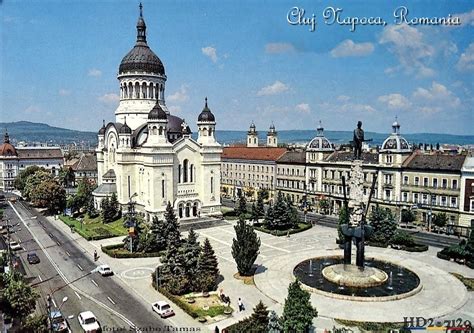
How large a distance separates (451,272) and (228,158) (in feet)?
224

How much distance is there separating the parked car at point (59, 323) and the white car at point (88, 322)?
42.3 inches

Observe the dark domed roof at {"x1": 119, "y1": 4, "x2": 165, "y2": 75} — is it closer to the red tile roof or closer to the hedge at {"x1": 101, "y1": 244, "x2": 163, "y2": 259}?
the red tile roof

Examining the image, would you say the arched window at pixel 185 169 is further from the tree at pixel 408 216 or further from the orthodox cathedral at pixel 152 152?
the tree at pixel 408 216

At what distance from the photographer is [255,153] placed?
324ft

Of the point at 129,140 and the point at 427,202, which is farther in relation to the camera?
the point at 129,140

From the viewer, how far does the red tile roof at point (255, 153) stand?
3679 inches

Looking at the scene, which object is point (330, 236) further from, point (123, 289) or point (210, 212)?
point (123, 289)

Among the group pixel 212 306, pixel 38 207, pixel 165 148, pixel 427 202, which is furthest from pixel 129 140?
pixel 427 202

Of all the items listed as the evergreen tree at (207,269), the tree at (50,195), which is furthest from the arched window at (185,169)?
the evergreen tree at (207,269)

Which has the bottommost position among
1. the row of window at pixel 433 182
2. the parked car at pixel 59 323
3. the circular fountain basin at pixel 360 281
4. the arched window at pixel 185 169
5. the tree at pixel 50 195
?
the parked car at pixel 59 323

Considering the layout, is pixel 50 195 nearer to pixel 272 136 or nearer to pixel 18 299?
pixel 18 299

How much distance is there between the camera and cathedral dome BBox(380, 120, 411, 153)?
68.6 metres

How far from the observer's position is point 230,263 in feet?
152

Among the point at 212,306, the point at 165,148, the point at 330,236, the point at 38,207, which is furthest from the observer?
the point at 38,207
